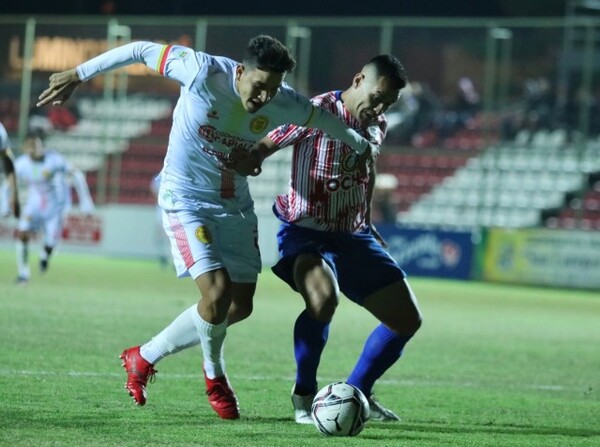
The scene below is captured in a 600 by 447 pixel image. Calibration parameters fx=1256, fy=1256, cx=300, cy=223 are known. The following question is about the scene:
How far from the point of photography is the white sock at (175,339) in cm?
708

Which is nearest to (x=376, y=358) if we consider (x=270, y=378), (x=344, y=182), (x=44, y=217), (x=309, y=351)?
(x=309, y=351)

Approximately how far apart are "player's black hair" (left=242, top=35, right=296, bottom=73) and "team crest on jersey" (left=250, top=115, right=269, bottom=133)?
339 millimetres

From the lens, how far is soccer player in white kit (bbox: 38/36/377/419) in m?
6.77

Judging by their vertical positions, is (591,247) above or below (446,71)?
below

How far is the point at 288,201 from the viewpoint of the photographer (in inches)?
294

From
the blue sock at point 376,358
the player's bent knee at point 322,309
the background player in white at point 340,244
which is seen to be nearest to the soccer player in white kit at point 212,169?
the background player in white at point 340,244

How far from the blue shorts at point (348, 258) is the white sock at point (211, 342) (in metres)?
0.58

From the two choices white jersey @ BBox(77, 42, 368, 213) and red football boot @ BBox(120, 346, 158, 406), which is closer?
white jersey @ BBox(77, 42, 368, 213)

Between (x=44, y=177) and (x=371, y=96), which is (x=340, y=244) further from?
(x=44, y=177)

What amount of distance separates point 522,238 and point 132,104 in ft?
31.3

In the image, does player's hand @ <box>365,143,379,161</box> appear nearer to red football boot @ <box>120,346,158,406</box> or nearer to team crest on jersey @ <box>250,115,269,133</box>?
team crest on jersey @ <box>250,115,269,133</box>

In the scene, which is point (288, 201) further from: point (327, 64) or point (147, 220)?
point (147, 220)

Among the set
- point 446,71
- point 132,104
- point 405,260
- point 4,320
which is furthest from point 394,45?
point 4,320

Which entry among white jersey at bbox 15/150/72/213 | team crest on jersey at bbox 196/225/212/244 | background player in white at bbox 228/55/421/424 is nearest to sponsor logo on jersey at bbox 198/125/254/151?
background player in white at bbox 228/55/421/424
